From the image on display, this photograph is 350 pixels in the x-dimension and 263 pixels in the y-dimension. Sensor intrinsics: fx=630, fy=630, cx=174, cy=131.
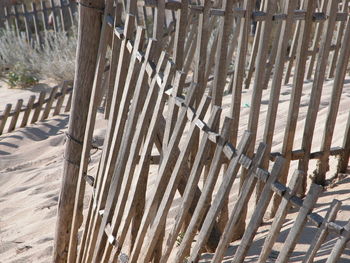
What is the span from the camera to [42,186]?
5367mm

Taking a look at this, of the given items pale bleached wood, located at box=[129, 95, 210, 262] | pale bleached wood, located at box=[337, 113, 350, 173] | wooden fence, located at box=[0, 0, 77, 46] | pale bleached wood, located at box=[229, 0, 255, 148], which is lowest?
wooden fence, located at box=[0, 0, 77, 46]

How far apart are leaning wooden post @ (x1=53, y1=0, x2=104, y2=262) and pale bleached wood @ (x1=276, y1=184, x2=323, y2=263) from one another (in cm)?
168

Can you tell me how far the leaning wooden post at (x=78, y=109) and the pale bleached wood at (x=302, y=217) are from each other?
1680 mm

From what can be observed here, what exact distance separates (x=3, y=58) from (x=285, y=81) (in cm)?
555

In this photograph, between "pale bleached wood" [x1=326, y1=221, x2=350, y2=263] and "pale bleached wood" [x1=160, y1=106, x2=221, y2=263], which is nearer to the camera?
"pale bleached wood" [x1=326, y1=221, x2=350, y2=263]

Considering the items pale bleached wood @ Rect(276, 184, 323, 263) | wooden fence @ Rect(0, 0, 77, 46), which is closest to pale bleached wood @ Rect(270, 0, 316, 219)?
pale bleached wood @ Rect(276, 184, 323, 263)

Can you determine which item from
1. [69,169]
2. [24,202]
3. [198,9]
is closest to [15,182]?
[24,202]

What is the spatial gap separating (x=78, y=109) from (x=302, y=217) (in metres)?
1.75

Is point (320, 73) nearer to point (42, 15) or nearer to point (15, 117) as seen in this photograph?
point (15, 117)

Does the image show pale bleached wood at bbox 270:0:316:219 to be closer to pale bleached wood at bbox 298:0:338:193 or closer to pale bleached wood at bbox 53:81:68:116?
pale bleached wood at bbox 298:0:338:193

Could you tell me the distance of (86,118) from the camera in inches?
133

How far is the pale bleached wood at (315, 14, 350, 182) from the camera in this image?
3.45m

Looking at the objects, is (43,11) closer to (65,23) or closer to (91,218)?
(65,23)

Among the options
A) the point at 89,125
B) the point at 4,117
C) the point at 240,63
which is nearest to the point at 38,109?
the point at 4,117
